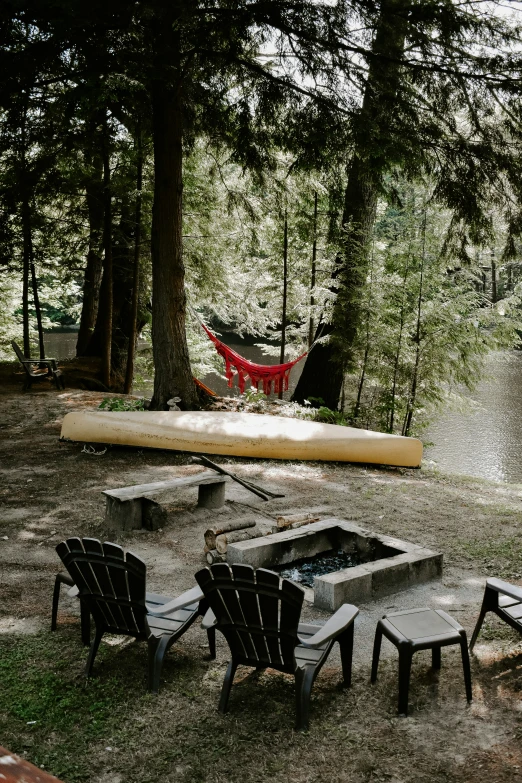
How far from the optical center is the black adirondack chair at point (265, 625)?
3090 millimetres

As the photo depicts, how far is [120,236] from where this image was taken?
43.5 feet

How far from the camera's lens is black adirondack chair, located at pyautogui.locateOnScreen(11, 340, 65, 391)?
40.3ft

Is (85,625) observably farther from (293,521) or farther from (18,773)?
(18,773)

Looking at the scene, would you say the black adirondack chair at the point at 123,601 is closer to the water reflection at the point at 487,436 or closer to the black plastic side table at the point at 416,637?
the black plastic side table at the point at 416,637

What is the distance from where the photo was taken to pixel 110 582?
3541mm

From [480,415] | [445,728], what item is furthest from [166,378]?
[480,415]

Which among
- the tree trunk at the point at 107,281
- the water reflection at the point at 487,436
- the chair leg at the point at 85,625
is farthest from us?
the water reflection at the point at 487,436

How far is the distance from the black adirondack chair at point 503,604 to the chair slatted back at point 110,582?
1788 millimetres

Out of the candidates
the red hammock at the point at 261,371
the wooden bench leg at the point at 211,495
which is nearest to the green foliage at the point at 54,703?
the wooden bench leg at the point at 211,495

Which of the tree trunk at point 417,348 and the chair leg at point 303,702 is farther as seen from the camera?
the tree trunk at point 417,348

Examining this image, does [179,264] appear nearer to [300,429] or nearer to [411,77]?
[300,429]

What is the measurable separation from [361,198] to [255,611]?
9.58 m

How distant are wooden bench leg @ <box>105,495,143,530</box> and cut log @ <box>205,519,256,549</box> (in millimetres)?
838

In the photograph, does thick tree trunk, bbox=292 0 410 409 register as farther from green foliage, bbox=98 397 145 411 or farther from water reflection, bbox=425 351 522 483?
green foliage, bbox=98 397 145 411
